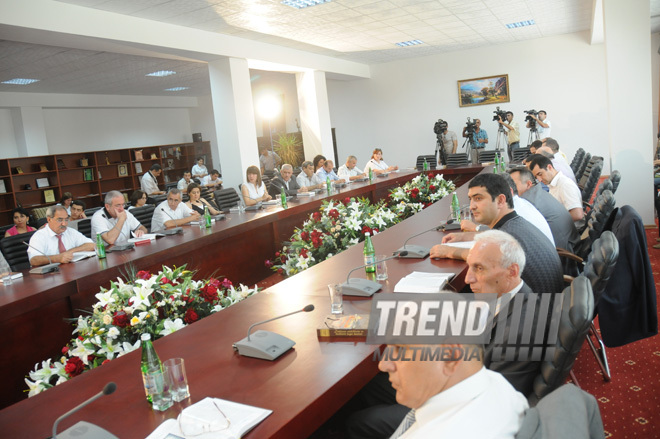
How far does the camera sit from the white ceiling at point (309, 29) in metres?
6.43

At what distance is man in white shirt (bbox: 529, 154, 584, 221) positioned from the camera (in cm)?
440

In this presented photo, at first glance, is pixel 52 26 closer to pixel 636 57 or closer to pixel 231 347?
pixel 231 347

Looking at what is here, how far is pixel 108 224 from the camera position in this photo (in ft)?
15.9

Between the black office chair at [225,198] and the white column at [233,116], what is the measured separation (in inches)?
41.5

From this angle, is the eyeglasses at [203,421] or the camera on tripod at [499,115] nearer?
the eyeglasses at [203,421]

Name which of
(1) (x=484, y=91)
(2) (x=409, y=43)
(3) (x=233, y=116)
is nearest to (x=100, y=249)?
(3) (x=233, y=116)

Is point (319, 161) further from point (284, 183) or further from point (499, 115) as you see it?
point (499, 115)

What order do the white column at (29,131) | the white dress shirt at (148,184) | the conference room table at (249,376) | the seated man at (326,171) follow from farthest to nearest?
the white dress shirt at (148,184)
the white column at (29,131)
the seated man at (326,171)
the conference room table at (249,376)

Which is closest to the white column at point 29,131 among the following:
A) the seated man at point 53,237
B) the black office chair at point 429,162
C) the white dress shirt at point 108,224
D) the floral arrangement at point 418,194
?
the white dress shirt at point 108,224

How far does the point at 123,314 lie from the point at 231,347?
67 centimetres

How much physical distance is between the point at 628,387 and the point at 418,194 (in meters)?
3.50

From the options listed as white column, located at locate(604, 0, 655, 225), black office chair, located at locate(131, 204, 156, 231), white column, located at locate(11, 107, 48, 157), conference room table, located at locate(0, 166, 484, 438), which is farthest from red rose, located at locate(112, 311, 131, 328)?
white column, located at locate(11, 107, 48, 157)

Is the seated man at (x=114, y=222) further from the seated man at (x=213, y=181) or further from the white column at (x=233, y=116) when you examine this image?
the seated man at (x=213, y=181)

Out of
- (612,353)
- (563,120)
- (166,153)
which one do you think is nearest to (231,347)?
(612,353)
